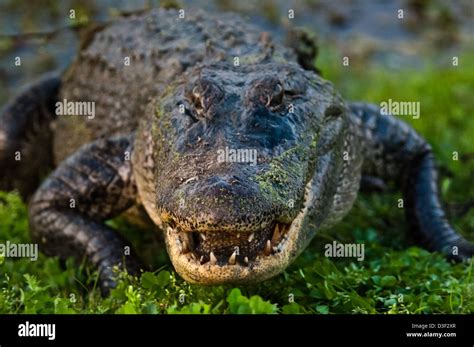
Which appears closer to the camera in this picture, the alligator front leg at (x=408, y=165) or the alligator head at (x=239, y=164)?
the alligator head at (x=239, y=164)

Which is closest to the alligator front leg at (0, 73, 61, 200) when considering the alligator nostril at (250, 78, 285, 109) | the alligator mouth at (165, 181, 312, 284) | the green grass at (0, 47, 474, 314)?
the green grass at (0, 47, 474, 314)

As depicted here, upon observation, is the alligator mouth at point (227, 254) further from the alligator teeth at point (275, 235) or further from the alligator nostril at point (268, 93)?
the alligator nostril at point (268, 93)

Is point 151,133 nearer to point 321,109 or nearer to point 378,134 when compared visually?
point 321,109

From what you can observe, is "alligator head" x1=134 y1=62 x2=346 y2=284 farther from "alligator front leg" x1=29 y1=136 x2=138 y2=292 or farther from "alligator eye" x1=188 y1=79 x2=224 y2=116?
"alligator front leg" x1=29 y1=136 x2=138 y2=292

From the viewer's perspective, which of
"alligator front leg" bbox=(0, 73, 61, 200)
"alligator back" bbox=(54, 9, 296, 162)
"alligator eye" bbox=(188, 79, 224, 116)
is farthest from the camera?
"alligator front leg" bbox=(0, 73, 61, 200)

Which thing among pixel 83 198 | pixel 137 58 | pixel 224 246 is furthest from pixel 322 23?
pixel 224 246

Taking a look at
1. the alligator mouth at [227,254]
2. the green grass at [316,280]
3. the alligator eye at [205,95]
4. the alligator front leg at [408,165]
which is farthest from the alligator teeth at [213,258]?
the alligator front leg at [408,165]

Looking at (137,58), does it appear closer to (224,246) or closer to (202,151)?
(202,151)
